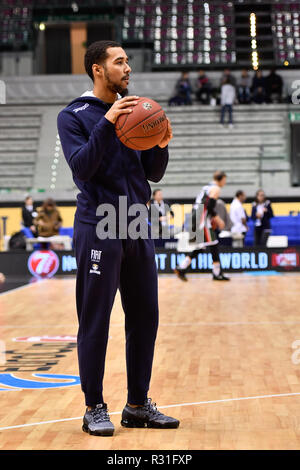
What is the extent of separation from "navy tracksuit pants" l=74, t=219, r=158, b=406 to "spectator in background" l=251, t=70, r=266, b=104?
807 inches

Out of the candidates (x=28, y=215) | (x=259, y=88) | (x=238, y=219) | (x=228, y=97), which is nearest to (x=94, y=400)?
(x=238, y=219)

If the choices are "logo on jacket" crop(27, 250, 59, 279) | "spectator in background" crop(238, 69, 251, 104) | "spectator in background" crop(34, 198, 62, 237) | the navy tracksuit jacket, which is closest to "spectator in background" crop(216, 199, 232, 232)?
"spectator in background" crop(34, 198, 62, 237)

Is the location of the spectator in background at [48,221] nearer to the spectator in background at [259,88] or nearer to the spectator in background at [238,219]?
the spectator in background at [238,219]

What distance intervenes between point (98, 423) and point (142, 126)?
4.44 feet

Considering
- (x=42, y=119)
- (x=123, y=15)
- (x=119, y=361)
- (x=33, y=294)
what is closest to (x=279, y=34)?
(x=123, y=15)

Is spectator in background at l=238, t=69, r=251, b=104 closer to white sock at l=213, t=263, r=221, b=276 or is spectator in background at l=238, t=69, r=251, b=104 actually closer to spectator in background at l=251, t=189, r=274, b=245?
spectator in background at l=251, t=189, r=274, b=245

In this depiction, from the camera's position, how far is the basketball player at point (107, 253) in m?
3.66

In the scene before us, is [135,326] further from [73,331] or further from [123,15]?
[123,15]

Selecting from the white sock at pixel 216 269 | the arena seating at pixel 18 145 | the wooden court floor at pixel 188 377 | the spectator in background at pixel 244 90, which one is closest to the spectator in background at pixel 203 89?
the spectator in background at pixel 244 90

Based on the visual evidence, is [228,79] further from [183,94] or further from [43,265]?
[43,265]

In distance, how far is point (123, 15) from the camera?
28.2 metres

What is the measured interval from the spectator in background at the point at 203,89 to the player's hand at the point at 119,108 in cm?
2084

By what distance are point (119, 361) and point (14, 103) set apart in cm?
2016

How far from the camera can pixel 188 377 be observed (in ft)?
17.2
